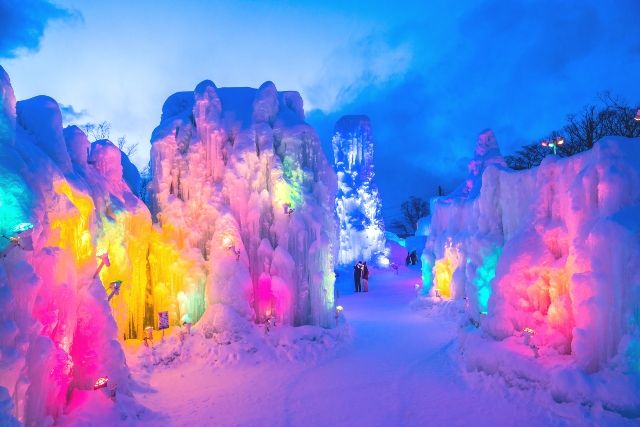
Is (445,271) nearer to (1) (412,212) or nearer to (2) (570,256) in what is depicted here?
(2) (570,256)

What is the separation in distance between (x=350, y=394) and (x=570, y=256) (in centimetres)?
589

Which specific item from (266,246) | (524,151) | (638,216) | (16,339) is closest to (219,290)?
(266,246)

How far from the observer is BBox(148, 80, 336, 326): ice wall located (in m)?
14.3

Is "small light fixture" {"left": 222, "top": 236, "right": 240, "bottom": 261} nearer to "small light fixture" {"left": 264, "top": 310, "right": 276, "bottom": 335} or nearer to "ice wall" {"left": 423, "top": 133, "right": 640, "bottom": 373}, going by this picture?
"small light fixture" {"left": 264, "top": 310, "right": 276, "bottom": 335}

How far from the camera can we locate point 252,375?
11.8 metres

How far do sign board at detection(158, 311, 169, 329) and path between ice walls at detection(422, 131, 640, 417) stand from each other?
8.55 metres

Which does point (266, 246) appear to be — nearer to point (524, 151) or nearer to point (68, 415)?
point (68, 415)

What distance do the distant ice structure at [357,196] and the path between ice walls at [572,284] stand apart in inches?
1094

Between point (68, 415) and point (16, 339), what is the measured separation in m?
2.19

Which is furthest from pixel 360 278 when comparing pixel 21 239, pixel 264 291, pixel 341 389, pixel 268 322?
pixel 21 239

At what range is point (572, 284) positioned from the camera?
30.8 feet

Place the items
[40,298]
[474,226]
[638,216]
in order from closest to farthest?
[40,298]
[638,216]
[474,226]

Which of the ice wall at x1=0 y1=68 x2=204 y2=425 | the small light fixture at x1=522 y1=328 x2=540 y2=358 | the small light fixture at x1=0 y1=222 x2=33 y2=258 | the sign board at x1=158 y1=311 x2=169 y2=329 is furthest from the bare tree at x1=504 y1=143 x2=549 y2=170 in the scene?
the small light fixture at x1=0 y1=222 x2=33 y2=258

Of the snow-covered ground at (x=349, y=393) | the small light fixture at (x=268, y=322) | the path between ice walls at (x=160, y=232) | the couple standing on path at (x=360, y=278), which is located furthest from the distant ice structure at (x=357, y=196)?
the small light fixture at (x=268, y=322)
